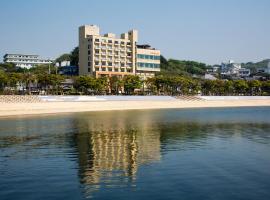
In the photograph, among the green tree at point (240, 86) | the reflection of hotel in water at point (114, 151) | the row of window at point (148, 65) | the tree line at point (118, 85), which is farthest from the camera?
the green tree at point (240, 86)

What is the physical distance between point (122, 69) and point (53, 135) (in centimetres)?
10089

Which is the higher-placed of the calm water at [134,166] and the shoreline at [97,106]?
the shoreline at [97,106]

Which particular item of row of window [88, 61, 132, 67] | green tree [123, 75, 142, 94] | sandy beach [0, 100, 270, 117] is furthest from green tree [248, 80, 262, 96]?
green tree [123, 75, 142, 94]

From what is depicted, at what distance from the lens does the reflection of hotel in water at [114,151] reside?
77.3 feet

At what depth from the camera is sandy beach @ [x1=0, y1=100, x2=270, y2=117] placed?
7819 cm

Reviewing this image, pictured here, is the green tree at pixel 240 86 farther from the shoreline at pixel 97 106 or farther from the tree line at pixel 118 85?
the shoreline at pixel 97 106

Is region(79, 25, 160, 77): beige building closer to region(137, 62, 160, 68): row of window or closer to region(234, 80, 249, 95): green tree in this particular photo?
region(137, 62, 160, 68): row of window

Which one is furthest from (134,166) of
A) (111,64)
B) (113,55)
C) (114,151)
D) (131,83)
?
(113,55)

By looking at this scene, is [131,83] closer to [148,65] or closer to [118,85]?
[118,85]

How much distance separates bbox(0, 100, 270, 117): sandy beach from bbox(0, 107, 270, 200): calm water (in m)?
37.0

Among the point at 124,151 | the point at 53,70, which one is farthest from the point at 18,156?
the point at 53,70

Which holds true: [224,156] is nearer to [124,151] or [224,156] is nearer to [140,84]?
[124,151]

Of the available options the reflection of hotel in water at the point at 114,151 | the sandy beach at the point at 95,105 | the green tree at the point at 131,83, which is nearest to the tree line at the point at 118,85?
the green tree at the point at 131,83

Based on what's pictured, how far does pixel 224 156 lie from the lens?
→ 29016 mm
